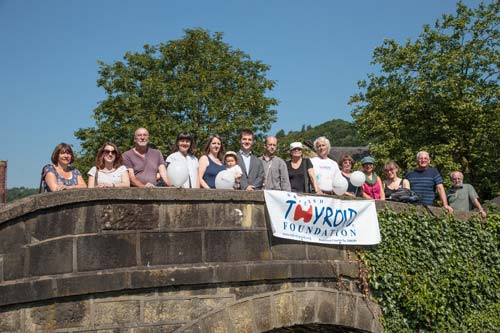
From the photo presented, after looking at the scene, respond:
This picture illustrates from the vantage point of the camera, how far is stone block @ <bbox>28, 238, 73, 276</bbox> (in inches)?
219

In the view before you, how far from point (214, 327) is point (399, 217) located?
11.7ft

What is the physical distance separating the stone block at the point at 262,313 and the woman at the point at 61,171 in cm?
238

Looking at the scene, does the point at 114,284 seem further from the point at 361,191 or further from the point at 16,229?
the point at 361,191

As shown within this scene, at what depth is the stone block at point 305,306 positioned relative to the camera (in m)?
6.87

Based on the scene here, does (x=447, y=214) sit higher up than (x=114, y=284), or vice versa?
(x=447, y=214)

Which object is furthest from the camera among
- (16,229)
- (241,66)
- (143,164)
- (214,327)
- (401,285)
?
(241,66)

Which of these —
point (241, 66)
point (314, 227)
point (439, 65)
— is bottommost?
point (314, 227)

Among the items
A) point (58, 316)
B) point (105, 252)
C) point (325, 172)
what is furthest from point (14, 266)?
point (325, 172)

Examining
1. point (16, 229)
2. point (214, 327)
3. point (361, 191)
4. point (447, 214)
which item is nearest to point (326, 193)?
point (361, 191)

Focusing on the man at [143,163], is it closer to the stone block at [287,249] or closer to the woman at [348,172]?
the stone block at [287,249]

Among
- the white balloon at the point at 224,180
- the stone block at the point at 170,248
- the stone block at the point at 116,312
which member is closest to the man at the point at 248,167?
the white balloon at the point at 224,180

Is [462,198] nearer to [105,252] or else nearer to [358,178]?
[358,178]

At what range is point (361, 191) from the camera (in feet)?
28.8

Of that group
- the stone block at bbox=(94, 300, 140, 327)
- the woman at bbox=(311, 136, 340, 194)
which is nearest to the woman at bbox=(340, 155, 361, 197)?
the woman at bbox=(311, 136, 340, 194)
